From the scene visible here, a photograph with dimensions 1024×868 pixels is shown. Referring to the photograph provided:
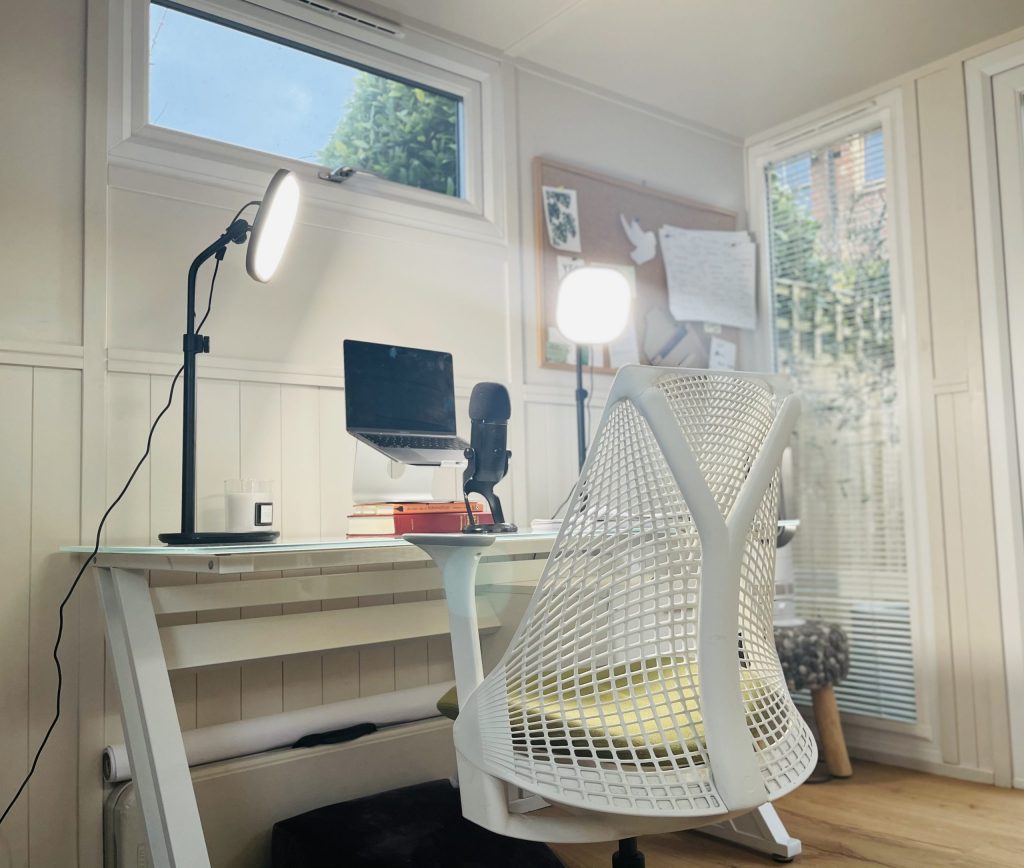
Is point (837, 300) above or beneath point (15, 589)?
above

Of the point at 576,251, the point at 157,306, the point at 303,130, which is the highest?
the point at 303,130

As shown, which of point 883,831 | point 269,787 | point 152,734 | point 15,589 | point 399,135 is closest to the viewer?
point 152,734

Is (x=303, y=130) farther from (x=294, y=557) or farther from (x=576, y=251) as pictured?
(x=294, y=557)

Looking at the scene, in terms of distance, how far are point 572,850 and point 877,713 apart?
1.23 metres

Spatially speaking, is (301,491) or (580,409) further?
(580,409)

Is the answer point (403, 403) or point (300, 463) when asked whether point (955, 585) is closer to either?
point (403, 403)

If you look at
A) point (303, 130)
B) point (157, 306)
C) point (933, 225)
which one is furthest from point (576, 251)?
point (157, 306)

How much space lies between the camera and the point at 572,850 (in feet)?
7.20

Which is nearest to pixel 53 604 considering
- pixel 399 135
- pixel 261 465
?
pixel 261 465

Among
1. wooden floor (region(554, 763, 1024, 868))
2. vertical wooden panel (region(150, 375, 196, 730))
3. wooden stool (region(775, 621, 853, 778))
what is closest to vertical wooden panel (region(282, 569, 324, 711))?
vertical wooden panel (region(150, 375, 196, 730))

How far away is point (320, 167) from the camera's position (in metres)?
2.32

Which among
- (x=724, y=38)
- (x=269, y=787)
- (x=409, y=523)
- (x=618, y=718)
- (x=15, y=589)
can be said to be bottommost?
(x=269, y=787)

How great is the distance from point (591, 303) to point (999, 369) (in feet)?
3.96

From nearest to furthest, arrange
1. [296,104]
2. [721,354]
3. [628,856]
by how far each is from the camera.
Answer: [628,856] < [296,104] < [721,354]
